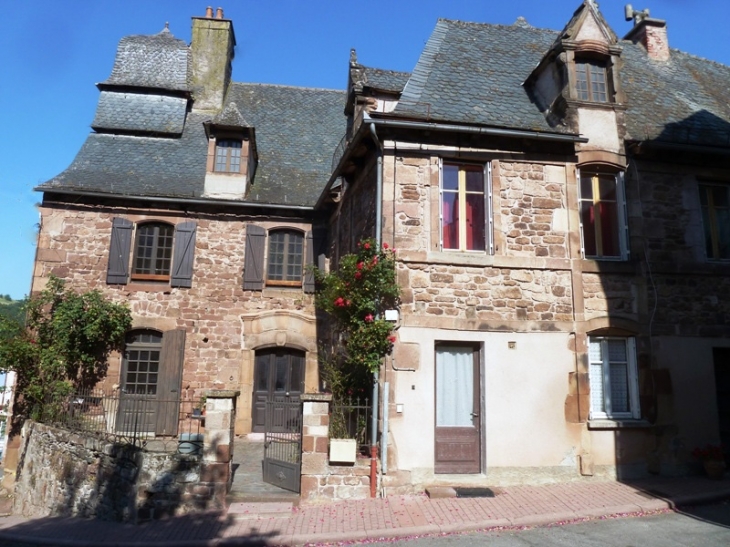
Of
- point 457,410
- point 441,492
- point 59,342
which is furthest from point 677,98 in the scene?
point 59,342

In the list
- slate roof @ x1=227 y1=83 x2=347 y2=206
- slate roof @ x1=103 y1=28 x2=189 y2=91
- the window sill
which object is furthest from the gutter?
the window sill

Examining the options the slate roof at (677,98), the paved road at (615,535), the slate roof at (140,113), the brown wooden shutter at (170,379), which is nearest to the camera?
the paved road at (615,535)

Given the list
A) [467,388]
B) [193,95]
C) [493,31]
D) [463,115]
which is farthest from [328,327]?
[193,95]

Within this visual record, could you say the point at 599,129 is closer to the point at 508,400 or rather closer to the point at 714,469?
the point at 508,400

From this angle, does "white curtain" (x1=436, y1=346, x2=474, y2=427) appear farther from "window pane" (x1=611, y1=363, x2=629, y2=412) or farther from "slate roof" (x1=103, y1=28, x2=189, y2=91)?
"slate roof" (x1=103, y1=28, x2=189, y2=91)

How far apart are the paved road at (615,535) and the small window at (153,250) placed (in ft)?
29.3

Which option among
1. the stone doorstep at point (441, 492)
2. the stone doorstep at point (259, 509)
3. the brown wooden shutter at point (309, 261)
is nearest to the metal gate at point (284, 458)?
the stone doorstep at point (259, 509)

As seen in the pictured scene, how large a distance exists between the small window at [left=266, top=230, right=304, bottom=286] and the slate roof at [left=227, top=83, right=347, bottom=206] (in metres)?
0.84

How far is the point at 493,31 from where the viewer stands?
12133 mm

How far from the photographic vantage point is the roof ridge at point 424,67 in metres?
9.42

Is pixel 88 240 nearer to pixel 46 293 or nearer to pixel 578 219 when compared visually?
pixel 46 293

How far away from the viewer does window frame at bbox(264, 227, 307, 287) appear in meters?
13.1

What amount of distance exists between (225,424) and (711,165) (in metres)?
9.15

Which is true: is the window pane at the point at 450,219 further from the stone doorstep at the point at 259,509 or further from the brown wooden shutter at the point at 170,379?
the brown wooden shutter at the point at 170,379
